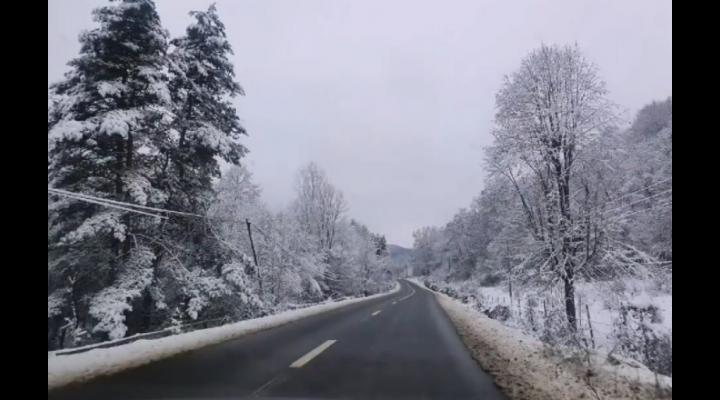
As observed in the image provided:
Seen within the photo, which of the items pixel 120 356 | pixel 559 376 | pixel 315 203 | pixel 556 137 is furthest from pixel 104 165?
pixel 315 203

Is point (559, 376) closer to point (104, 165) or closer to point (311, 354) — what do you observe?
point (311, 354)

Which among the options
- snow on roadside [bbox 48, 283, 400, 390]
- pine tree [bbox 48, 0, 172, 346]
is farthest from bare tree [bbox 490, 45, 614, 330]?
pine tree [bbox 48, 0, 172, 346]

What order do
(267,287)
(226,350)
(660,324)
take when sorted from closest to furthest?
(226,350) < (660,324) < (267,287)

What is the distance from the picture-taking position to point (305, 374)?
19.2ft

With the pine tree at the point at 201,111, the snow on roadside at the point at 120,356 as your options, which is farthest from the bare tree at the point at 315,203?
the snow on roadside at the point at 120,356

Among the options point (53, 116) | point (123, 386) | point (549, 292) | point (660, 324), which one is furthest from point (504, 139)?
point (53, 116)

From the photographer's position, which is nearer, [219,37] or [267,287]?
[219,37]

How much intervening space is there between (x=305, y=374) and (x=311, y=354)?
1686 mm

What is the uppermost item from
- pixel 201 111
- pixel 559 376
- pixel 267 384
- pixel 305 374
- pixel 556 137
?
pixel 201 111

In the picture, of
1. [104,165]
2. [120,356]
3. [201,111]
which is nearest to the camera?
[120,356]
